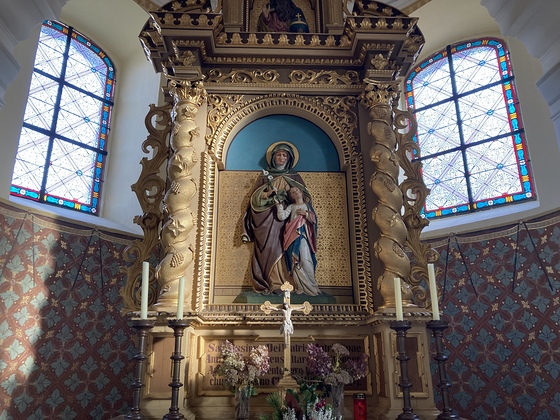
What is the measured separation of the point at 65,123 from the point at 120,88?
57.1 inches

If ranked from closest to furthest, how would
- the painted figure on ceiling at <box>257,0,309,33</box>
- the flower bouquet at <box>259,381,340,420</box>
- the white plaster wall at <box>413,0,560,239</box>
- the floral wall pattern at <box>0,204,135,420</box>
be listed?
the flower bouquet at <box>259,381,340,420</box> < the painted figure on ceiling at <box>257,0,309,33</box> < the floral wall pattern at <box>0,204,135,420</box> < the white plaster wall at <box>413,0,560,239</box>

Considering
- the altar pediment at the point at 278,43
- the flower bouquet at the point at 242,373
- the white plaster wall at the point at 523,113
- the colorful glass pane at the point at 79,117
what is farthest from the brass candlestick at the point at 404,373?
the colorful glass pane at the point at 79,117

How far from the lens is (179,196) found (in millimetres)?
4695

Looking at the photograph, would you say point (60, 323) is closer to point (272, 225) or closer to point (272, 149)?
point (272, 225)

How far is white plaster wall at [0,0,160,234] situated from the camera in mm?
8164

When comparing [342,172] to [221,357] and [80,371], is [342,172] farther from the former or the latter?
[80,371]

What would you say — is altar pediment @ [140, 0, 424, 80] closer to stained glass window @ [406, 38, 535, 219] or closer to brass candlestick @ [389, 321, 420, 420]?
brass candlestick @ [389, 321, 420, 420]

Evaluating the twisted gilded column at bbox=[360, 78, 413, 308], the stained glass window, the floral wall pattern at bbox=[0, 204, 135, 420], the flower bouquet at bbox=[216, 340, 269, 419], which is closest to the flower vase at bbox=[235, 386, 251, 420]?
the flower bouquet at bbox=[216, 340, 269, 419]

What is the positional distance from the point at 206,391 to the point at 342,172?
8.28 ft

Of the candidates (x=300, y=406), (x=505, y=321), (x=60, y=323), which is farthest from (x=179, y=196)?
(x=505, y=321)

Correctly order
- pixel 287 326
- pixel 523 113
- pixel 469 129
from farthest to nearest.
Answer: pixel 469 129, pixel 523 113, pixel 287 326

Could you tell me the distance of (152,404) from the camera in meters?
4.06

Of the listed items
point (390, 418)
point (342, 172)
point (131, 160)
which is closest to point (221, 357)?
point (390, 418)

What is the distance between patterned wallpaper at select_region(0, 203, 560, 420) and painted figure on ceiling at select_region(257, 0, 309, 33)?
3951mm
